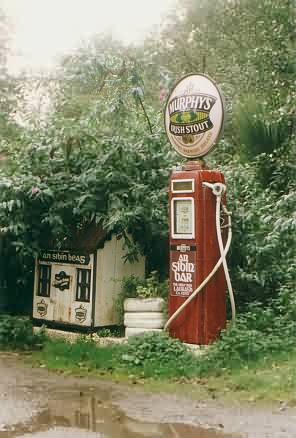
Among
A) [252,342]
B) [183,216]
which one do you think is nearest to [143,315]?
[183,216]

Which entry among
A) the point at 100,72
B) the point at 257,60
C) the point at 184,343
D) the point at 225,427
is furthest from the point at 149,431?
Result: the point at 257,60

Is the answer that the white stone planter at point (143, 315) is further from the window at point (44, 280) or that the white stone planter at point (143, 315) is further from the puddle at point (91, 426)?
the puddle at point (91, 426)

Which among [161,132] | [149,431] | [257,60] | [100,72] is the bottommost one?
[149,431]

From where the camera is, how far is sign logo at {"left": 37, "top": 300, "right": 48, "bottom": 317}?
940 centimetres

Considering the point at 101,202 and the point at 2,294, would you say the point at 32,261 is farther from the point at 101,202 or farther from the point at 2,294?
the point at 101,202

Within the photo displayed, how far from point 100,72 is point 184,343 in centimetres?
406

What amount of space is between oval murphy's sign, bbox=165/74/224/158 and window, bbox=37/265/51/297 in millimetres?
2618

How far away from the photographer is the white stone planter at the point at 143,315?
8.20m

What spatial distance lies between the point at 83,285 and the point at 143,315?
106 centimetres

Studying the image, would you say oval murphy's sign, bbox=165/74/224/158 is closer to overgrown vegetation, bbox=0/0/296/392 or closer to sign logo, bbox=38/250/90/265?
overgrown vegetation, bbox=0/0/296/392

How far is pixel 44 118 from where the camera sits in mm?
10344

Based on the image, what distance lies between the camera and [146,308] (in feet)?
Result: 27.2

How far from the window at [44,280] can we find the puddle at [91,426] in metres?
3.23

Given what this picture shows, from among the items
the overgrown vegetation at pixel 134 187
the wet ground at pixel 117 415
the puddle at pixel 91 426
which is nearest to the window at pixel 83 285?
the overgrown vegetation at pixel 134 187
